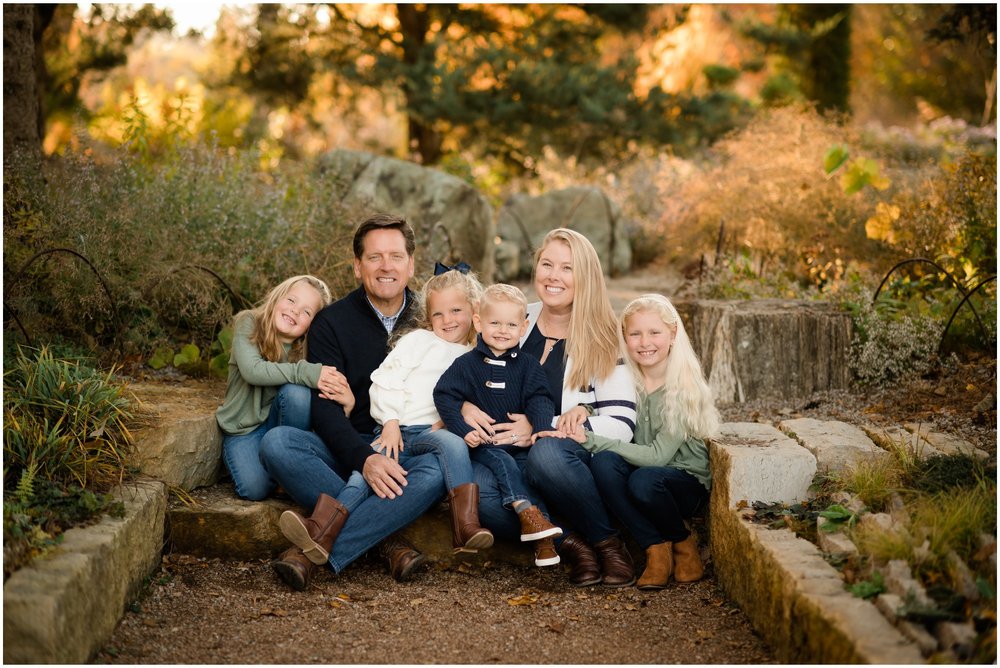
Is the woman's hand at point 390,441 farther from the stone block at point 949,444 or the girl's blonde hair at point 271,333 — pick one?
the stone block at point 949,444

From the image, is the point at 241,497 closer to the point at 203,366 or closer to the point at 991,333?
the point at 203,366

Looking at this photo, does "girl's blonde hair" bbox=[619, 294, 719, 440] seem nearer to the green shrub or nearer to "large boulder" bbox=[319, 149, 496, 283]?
the green shrub

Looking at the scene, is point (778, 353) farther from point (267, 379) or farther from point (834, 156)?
point (267, 379)

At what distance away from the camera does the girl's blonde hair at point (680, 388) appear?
12.1ft

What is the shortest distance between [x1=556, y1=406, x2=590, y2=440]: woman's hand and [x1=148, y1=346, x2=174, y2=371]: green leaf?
2.28 metres

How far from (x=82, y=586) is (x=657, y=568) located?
6.75 feet

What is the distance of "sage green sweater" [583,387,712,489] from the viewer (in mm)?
3643

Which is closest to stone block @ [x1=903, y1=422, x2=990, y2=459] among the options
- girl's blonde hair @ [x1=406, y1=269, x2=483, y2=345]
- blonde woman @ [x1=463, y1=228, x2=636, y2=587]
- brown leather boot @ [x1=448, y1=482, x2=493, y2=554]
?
blonde woman @ [x1=463, y1=228, x2=636, y2=587]

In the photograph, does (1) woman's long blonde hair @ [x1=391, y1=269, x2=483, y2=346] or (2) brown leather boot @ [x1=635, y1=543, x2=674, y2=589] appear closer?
(2) brown leather boot @ [x1=635, y1=543, x2=674, y2=589]

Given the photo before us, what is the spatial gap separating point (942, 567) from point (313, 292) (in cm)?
269

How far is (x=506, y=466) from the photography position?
3650 millimetres

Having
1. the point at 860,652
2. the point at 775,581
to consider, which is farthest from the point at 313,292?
the point at 860,652

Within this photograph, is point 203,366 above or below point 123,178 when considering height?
below

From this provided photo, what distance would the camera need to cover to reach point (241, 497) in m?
3.84
